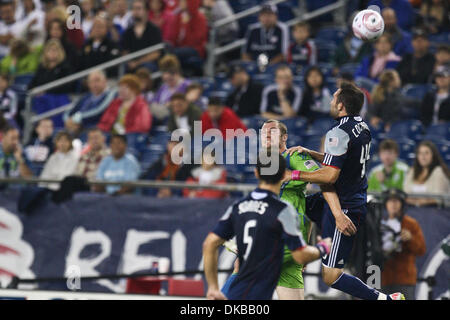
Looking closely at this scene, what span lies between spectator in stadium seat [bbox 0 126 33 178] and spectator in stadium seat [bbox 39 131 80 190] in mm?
315

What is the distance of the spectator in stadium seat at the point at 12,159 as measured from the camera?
13781 mm

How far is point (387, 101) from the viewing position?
1284 cm

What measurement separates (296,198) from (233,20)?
8.14 meters

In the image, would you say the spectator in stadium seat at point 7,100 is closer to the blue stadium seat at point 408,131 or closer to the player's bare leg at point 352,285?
the blue stadium seat at point 408,131

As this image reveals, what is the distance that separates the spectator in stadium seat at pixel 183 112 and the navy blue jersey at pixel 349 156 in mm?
5383

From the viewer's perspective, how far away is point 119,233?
39.9ft

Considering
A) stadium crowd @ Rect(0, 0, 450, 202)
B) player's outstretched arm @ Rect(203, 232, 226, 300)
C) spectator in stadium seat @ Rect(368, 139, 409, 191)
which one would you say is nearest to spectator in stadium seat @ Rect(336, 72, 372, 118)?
stadium crowd @ Rect(0, 0, 450, 202)

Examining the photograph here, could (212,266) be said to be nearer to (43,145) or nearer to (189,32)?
(43,145)

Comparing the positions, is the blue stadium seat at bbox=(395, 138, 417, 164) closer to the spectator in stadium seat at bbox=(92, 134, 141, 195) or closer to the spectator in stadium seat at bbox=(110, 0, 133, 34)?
the spectator in stadium seat at bbox=(92, 134, 141, 195)

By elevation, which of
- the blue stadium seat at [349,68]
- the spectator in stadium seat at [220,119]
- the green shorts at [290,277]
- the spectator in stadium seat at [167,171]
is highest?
the blue stadium seat at [349,68]

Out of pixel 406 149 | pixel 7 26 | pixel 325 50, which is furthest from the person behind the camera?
pixel 7 26

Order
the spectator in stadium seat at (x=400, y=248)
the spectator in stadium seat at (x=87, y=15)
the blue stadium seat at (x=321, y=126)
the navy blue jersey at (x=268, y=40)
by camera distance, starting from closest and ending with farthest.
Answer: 1. the spectator in stadium seat at (x=400, y=248)
2. the blue stadium seat at (x=321, y=126)
3. the navy blue jersey at (x=268, y=40)
4. the spectator in stadium seat at (x=87, y=15)

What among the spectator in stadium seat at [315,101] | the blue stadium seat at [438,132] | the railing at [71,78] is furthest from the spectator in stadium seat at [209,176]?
the railing at [71,78]

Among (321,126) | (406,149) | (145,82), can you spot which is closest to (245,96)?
(321,126)
